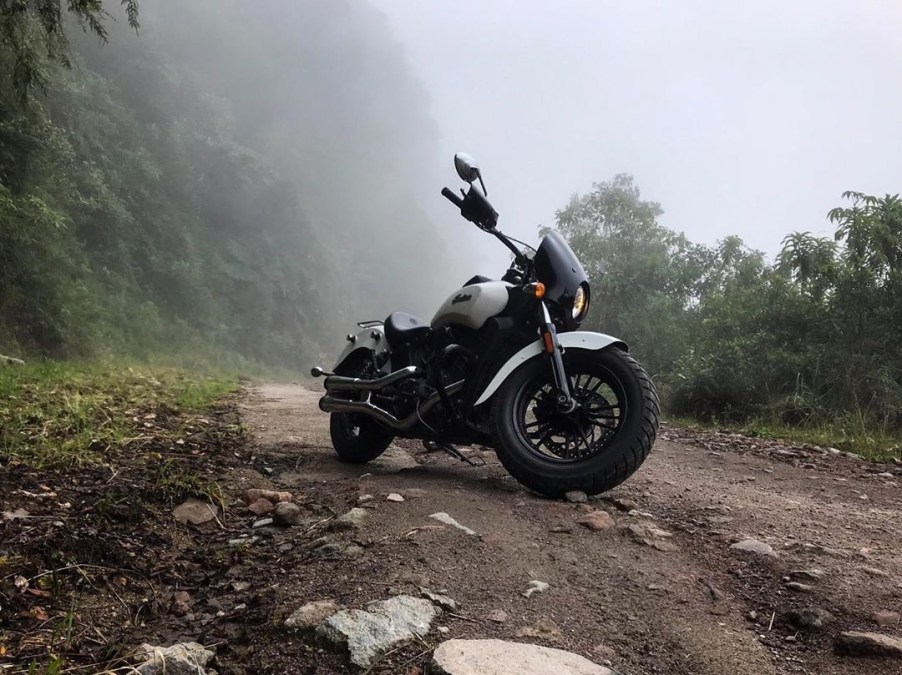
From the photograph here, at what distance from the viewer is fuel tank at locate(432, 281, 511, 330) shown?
3418mm

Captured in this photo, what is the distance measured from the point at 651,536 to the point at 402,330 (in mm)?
1990

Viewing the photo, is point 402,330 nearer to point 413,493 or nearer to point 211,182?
point 413,493

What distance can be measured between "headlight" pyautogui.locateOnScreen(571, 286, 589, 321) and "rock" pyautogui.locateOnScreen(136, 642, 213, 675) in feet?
7.45

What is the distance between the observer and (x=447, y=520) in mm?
2566

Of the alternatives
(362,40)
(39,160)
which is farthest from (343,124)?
(39,160)

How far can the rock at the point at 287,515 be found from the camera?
8.87 ft

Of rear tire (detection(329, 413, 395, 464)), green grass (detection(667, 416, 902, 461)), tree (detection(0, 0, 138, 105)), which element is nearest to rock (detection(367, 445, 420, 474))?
rear tire (detection(329, 413, 395, 464))

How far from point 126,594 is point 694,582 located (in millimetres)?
1750

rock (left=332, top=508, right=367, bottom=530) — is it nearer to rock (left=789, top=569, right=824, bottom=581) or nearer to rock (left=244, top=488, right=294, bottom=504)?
rock (left=244, top=488, right=294, bottom=504)

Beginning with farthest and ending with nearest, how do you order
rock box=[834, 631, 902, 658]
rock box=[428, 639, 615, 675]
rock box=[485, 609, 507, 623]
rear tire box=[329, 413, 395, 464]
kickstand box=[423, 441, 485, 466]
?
rear tire box=[329, 413, 395, 464] < kickstand box=[423, 441, 485, 466] < rock box=[485, 609, 507, 623] < rock box=[834, 631, 902, 658] < rock box=[428, 639, 615, 675]

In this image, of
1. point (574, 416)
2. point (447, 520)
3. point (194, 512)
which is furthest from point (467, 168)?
point (194, 512)

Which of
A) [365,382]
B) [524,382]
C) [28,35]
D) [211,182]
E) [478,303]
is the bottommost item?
[365,382]

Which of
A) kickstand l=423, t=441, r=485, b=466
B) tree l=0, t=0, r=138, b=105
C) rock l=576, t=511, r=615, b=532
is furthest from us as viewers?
tree l=0, t=0, r=138, b=105

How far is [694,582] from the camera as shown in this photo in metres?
2.06
